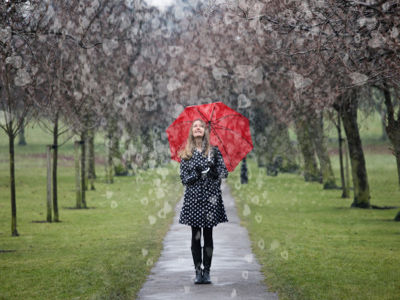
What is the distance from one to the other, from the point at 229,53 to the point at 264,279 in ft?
85.4

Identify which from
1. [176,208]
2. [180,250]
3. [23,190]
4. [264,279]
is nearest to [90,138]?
[23,190]

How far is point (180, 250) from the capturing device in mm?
12484

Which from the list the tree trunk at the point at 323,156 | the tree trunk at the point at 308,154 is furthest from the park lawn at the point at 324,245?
the tree trunk at the point at 308,154

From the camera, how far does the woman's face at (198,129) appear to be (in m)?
8.63

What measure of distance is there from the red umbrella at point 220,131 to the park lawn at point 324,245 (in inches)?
74.3

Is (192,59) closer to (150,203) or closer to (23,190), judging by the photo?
(23,190)

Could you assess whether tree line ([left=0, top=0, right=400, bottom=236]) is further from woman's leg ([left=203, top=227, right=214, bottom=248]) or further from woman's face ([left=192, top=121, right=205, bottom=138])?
woman's leg ([left=203, top=227, right=214, bottom=248])

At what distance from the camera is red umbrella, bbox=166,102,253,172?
9.25 metres

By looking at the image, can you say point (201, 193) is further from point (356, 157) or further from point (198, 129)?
point (356, 157)

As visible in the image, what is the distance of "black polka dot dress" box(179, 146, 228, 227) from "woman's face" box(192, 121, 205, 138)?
0.76ft

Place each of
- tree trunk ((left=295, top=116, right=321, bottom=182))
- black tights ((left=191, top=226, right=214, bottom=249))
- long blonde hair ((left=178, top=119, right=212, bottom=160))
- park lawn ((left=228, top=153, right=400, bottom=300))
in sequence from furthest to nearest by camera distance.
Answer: tree trunk ((left=295, top=116, right=321, bottom=182)) < park lawn ((left=228, top=153, right=400, bottom=300)) < black tights ((left=191, top=226, right=214, bottom=249)) < long blonde hair ((left=178, top=119, right=212, bottom=160))

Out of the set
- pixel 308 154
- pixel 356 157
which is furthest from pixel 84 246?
pixel 308 154

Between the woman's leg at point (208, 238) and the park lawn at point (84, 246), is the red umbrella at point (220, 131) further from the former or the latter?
the park lawn at point (84, 246)

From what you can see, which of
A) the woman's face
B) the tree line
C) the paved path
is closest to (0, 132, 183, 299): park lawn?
the paved path
